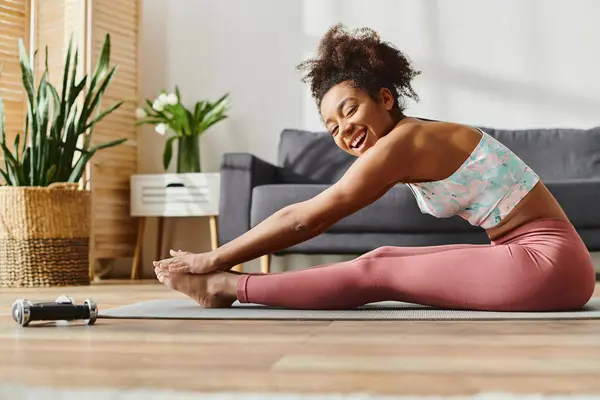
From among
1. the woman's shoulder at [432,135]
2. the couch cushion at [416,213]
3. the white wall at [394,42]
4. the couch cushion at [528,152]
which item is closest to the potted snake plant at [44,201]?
the couch cushion at [416,213]

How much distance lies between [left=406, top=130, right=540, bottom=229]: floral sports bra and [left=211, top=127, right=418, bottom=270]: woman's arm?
0.40ft

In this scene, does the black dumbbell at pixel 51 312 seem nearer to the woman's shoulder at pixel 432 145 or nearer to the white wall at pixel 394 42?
the woman's shoulder at pixel 432 145

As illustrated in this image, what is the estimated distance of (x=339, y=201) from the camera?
71.8 inches

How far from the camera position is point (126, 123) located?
484 centimetres

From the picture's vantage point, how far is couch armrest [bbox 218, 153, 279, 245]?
3.78 metres

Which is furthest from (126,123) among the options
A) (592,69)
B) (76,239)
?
(592,69)

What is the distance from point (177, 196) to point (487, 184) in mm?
2894

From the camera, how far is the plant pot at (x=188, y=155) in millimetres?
4609

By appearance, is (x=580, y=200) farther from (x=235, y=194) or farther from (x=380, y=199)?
(x=235, y=194)

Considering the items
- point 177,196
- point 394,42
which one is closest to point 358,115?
point 177,196

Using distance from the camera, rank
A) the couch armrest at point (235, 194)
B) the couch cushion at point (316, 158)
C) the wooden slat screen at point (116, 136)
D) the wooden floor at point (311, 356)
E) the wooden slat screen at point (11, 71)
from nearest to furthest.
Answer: the wooden floor at point (311, 356) < the couch armrest at point (235, 194) < the couch cushion at point (316, 158) < the wooden slat screen at point (11, 71) < the wooden slat screen at point (116, 136)

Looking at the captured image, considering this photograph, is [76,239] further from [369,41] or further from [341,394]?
[341,394]

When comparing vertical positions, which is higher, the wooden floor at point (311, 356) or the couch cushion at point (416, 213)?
the couch cushion at point (416, 213)

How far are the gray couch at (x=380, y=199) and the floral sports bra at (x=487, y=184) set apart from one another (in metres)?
1.64
